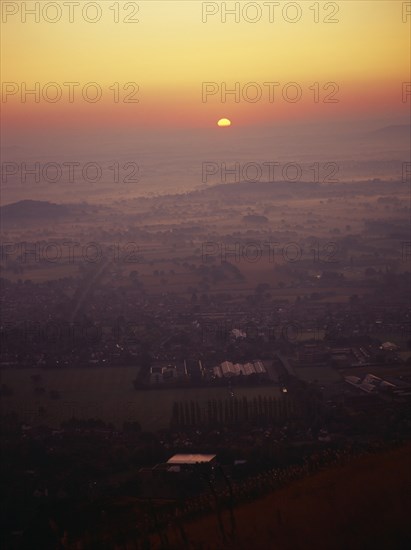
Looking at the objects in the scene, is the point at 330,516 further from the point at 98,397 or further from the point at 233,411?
the point at 98,397

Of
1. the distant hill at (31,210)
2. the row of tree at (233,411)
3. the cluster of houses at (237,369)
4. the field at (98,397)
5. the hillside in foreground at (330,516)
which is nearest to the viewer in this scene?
the hillside in foreground at (330,516)

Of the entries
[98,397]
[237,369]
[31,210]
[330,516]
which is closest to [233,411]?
[237,369]

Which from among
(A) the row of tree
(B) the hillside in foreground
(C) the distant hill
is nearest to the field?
(A) the row of tree

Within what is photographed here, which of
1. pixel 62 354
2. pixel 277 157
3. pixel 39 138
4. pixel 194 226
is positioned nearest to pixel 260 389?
pixel 62 354

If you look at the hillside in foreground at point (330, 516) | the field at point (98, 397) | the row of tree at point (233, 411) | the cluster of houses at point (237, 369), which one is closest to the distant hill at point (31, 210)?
the field at point (98, 397)

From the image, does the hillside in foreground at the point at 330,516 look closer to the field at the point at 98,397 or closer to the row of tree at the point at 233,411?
the row of tree at the point at 233,411

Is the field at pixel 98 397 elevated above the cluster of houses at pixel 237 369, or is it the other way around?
the cluster of houses at pixel 237 369

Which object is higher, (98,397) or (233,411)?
(98,397)

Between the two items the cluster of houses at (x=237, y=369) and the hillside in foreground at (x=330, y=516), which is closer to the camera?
the hillside in foreground at (x=330, y=516)
